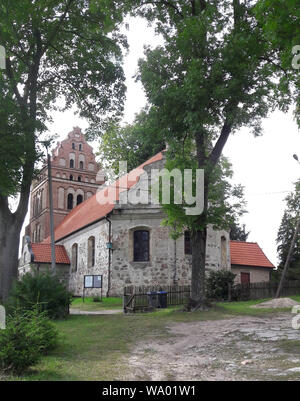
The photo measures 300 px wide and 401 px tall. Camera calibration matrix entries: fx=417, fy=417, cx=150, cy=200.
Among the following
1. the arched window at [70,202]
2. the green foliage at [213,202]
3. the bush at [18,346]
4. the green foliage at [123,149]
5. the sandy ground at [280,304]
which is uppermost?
the green foliage at [123,149]

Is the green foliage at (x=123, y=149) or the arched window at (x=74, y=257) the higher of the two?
the green foliage at (x=123, y=149)

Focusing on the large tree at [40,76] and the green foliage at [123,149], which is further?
the green foliage at [123,149]

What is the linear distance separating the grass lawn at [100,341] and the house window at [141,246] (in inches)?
389

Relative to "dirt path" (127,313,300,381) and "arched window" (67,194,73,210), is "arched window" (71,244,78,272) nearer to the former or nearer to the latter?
"arched window" (67,194,73,210)

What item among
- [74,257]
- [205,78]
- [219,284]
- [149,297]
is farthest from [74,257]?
[205,78]

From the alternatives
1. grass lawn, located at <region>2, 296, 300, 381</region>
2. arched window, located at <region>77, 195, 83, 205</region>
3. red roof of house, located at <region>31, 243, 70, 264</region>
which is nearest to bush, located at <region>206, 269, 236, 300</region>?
grass lawn, located at <region>2, 296, 300, 381</region>

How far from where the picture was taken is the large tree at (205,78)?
1466cm

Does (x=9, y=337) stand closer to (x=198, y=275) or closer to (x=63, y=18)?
(x=198, y=275)

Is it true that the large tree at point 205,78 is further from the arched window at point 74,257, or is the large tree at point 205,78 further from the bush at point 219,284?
the arched window at point 74,257

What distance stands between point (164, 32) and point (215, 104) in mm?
4784

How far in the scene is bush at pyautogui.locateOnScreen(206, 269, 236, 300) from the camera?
72.5 ft

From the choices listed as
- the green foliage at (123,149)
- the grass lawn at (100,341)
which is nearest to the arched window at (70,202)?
the green foliage at (123,149)

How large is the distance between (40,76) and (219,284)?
45.6 ft

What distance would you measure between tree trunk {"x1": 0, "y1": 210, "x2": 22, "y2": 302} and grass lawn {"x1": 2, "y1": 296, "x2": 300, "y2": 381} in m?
2.90
